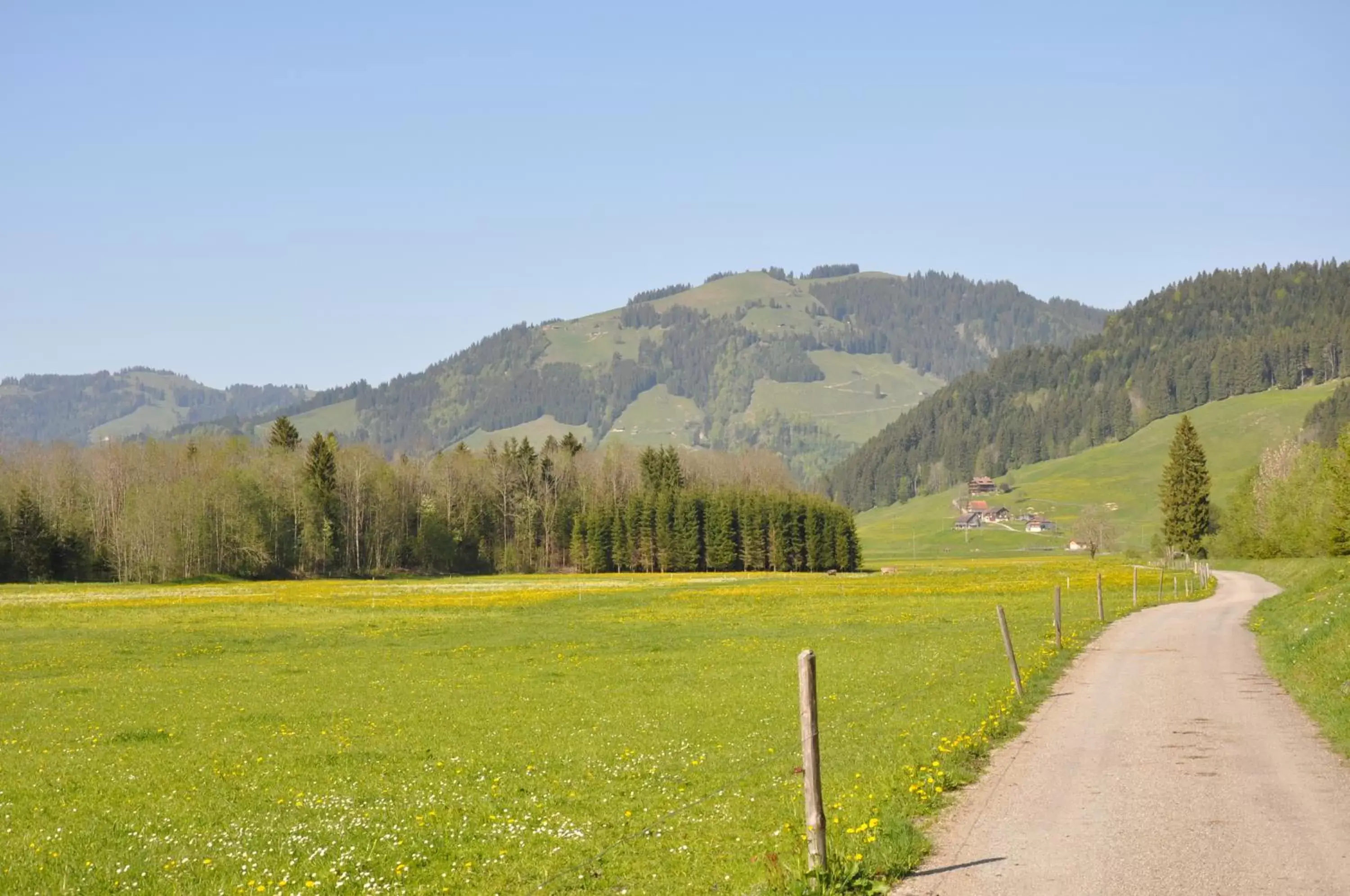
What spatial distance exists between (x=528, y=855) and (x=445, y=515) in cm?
15887

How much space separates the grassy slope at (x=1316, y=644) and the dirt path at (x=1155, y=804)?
0.52 meters

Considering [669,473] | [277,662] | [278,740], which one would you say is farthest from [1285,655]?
[669,473]

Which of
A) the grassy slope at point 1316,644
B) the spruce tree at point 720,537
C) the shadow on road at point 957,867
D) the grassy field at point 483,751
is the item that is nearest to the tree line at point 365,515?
the spruce tree at point 720,537

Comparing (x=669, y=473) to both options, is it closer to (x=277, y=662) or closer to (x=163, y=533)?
(x=163, y=533)

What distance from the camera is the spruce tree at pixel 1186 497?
129m

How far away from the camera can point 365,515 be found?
163m

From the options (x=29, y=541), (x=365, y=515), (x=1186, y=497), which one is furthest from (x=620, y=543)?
(x=1186, y=497)

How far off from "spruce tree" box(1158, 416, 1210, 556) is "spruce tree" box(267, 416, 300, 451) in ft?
394

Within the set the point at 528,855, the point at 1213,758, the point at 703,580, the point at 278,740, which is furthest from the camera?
the point at 703,580

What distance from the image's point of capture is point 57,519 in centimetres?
13538

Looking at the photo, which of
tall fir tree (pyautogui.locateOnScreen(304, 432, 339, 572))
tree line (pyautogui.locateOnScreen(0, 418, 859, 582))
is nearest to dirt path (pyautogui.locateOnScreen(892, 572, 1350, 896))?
tree line (pyautogui.locateOnScreen(0, 418, 859, 582))

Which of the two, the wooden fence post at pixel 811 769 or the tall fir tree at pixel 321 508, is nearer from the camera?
the wooden fence post at pixel 811 769

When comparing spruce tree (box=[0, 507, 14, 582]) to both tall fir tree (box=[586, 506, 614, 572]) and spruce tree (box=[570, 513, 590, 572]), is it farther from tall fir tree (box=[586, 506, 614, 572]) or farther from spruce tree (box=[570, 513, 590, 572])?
tall fir tree (box=[586, 506, 614, 572])

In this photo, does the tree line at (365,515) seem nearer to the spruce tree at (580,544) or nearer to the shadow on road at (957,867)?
the spruce tree at (580,544)
